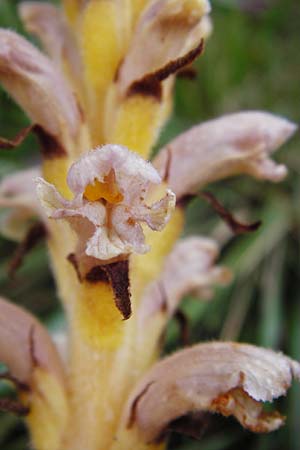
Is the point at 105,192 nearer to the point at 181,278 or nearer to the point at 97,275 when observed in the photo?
the point at 97,275

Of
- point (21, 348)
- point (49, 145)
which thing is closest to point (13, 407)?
point (21, 348)

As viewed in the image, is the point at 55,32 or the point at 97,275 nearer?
the point at 97,275

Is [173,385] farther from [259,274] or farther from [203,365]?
[259,274]

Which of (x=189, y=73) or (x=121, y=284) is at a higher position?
(x=189, y=73)

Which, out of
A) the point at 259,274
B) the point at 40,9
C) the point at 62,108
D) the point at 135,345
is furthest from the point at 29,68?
the point at 259,274

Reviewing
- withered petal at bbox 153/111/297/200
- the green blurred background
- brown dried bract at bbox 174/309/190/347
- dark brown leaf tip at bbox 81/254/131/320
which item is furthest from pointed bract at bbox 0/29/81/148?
the green blurred background

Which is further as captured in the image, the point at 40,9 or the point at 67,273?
the point at 40,9

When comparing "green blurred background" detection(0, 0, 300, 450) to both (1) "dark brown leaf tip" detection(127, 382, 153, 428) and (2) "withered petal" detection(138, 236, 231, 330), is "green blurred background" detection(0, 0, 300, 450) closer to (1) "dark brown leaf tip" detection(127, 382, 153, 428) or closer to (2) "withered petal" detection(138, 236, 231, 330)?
(2) "withered petal" detection(138, 236, 231, 330)
